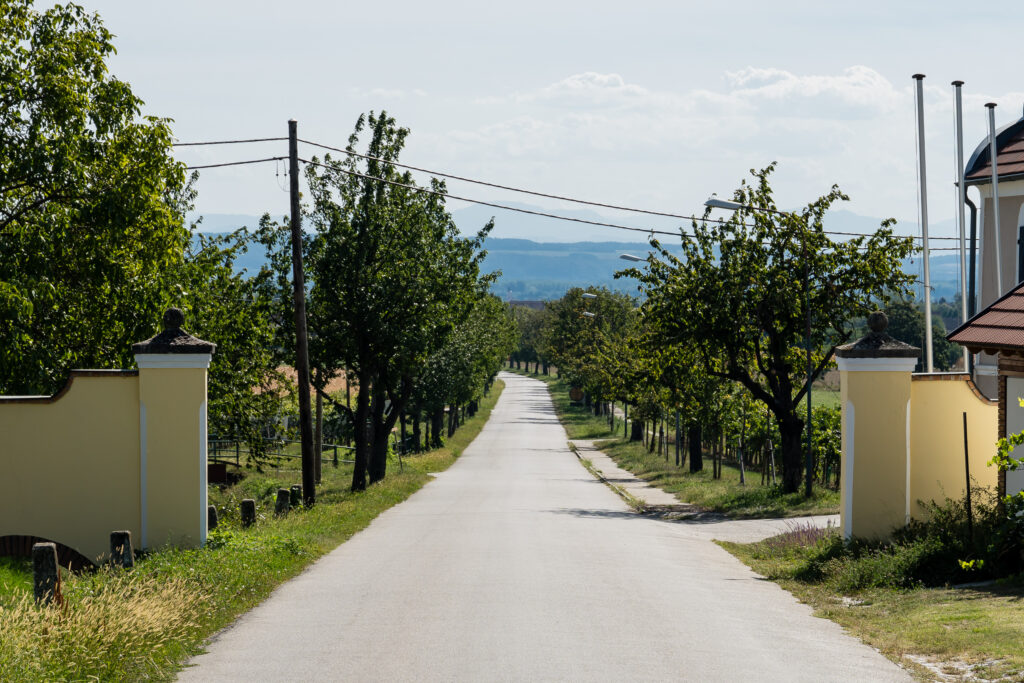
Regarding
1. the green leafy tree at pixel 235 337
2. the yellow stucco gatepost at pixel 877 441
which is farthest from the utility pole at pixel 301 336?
the yellow stucco gatepost at pixel 877 441

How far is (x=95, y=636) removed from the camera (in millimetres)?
8305

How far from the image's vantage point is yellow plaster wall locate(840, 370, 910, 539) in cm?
1430

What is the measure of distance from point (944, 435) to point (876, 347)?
1.60m

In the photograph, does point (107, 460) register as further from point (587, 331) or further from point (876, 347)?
point (587, 331)

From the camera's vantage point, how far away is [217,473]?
36.0 m

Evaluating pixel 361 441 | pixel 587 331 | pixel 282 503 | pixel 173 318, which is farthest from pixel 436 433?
pixel 173 318

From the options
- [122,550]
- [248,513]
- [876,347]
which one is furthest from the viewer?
[248,513]

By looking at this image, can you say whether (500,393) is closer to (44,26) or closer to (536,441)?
(536,441)

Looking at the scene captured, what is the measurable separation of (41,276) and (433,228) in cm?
1529

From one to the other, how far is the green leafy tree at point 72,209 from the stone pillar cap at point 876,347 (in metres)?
11.8

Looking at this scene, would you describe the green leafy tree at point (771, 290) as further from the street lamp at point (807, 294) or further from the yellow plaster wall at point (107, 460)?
the yellow plaster wall at point (107, 460)

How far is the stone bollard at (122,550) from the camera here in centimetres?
1184

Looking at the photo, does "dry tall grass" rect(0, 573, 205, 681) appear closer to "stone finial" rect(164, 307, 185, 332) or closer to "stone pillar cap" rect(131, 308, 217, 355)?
"stone pillar cap" rect(131, 308, 217, 355)

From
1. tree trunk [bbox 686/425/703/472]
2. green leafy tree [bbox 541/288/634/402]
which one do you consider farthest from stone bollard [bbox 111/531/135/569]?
green leafy tree [bbox 541/288/634/402]
